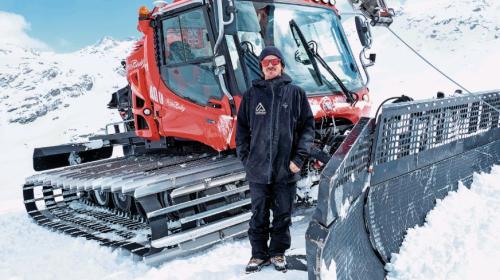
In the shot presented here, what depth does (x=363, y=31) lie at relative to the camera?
520cm

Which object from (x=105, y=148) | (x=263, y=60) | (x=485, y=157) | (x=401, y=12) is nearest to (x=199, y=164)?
(x=263, y=60)

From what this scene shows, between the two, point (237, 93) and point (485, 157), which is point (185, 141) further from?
point (485, 157)

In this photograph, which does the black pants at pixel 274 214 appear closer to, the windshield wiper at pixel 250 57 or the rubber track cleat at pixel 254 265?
the rubber track cleat at pixel 254 265

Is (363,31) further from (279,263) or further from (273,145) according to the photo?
(279,263)

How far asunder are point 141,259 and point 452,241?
253 cm

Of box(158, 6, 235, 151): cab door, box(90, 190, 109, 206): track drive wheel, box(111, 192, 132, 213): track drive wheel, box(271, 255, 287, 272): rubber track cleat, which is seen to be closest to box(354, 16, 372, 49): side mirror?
box(158, 6, 235, 151): cab door

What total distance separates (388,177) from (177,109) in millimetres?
2585

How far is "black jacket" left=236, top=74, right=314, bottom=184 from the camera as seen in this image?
10.1ft

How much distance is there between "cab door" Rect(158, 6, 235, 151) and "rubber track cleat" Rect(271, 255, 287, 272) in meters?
1.38

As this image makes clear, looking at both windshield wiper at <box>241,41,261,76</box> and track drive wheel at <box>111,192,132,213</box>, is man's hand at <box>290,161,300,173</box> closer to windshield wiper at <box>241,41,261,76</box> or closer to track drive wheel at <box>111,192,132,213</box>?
windshield wiper at <box>241,41,261,76</box>

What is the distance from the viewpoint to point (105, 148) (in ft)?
24.0

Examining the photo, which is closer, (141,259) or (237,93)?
(141,259)

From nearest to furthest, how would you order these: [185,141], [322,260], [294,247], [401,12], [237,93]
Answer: [322,260] < [294,247] < [237,93] < [185,141] < [401,12]

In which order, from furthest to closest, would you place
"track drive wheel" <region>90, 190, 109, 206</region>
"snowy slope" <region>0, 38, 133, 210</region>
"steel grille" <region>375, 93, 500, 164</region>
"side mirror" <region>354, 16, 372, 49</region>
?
"snowy slope" <region>0, 38, 133, 210</region> < "track drive wheel" <region>90, 190, 109, 206</region> < "side mirror" <region>354, 16, 372, 49</region> < "steel grille" <region>375, 93, 500, 164</region>
